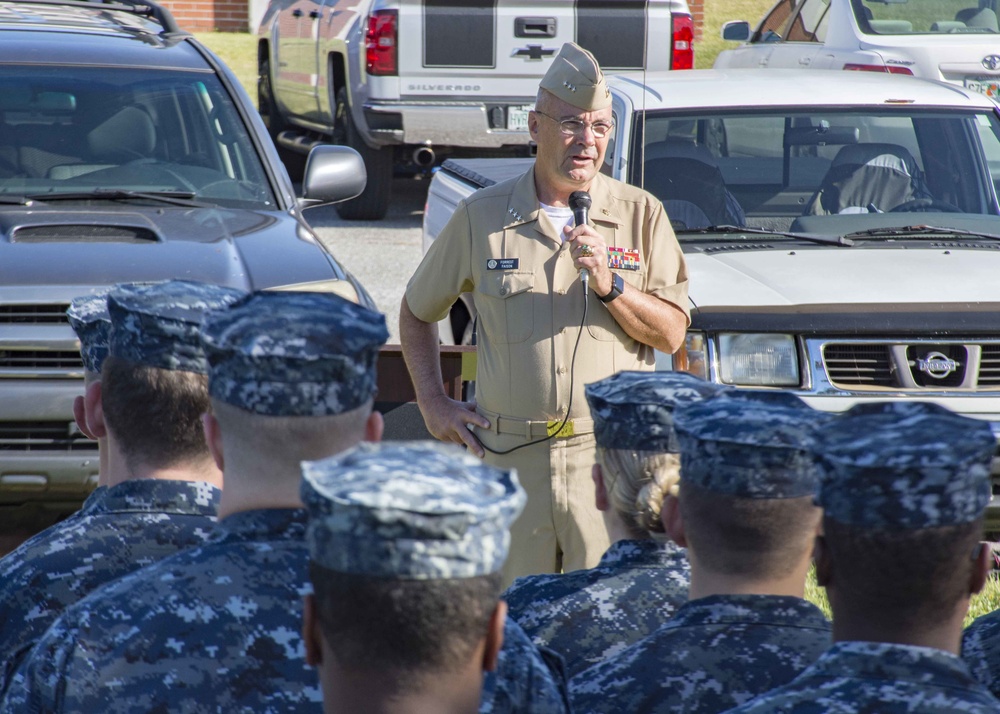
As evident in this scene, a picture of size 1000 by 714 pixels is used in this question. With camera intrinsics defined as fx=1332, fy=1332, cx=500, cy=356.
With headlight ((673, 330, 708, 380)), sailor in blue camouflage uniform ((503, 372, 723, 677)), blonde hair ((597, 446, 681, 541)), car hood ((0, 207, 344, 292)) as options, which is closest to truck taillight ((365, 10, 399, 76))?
car hood ((0, 207, 344, 292))

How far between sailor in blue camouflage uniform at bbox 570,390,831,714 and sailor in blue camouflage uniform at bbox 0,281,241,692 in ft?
2.62

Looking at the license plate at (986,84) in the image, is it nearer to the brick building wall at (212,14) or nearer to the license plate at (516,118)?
the license plate at (516,118)

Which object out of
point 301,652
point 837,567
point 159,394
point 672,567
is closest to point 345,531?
point 301,652

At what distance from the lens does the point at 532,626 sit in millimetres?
2549

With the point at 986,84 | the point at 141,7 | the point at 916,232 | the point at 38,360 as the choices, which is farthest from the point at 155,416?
the point at 986,84

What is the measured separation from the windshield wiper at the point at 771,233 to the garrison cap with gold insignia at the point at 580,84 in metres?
1.52

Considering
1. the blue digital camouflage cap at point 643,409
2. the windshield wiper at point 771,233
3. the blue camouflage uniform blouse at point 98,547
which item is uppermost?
the blue digital camouflage cap at point 643,409

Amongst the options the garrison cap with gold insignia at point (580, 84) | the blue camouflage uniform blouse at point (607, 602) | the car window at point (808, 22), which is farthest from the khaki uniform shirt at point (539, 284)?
the car window at point (808, 22)

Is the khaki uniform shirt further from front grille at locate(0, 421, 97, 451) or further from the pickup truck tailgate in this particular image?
the pickup truck tailgate

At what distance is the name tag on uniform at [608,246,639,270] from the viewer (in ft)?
13.2

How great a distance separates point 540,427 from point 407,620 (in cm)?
248

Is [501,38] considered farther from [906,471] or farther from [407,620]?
[407,620]

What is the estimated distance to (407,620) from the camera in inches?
60.4

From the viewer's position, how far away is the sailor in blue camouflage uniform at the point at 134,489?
236cm
